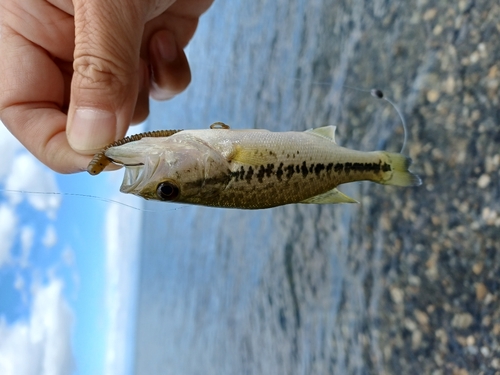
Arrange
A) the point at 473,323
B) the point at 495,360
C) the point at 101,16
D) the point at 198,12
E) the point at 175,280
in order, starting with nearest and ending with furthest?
the point at 101,16, the point at 495,360, the point at 473,323, the point at 198,12, the point at 175,280

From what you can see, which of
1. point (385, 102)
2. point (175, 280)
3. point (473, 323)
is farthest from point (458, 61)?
point (175, 280)

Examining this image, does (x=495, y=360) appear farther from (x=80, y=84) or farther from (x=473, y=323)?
(x=80, y=84)

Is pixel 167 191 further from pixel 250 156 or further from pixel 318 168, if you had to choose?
pixel 318 168

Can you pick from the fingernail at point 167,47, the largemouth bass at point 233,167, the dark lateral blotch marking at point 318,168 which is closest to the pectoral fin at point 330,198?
the largemouth bass at point 233,167

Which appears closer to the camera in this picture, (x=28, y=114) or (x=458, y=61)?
(x=28, y=114)

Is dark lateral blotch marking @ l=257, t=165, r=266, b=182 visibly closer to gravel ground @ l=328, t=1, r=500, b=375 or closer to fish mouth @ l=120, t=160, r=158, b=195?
fish mouth @ l=120, t=160, r=158, b=195

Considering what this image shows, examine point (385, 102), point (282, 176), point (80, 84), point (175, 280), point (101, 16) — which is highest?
point (385, 102)
